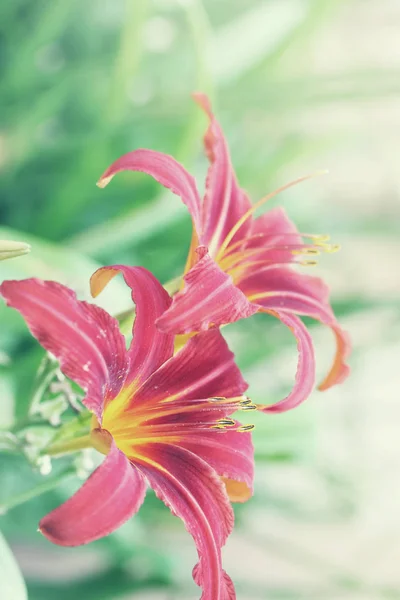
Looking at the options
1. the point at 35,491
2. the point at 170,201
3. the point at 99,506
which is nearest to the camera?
the point at 99,506

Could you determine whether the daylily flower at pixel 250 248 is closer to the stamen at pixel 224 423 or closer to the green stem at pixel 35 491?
the stamen at pixel 224 423

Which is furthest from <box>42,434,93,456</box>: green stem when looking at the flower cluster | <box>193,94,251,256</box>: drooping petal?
<box>193,94,251,256</box>: drooping petal

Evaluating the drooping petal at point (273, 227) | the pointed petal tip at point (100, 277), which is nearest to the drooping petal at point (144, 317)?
the pointed petal tip at point (100, 277)

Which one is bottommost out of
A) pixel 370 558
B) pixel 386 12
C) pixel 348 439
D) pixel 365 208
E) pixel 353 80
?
pixel 370 558

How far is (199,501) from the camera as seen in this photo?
0.25 meters

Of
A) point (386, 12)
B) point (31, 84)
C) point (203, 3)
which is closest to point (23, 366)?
point (31, 84)

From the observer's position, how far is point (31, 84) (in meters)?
0.64

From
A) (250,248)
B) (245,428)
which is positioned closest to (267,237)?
(250,248)

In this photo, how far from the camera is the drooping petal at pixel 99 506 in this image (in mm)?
198

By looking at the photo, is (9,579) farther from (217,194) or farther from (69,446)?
(217,194)

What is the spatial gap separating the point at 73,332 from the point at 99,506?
0.06 metres

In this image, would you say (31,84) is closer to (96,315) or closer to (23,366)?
(23,366)

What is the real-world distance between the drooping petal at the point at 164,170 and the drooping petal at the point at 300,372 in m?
0.06

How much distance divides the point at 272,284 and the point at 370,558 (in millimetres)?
683
